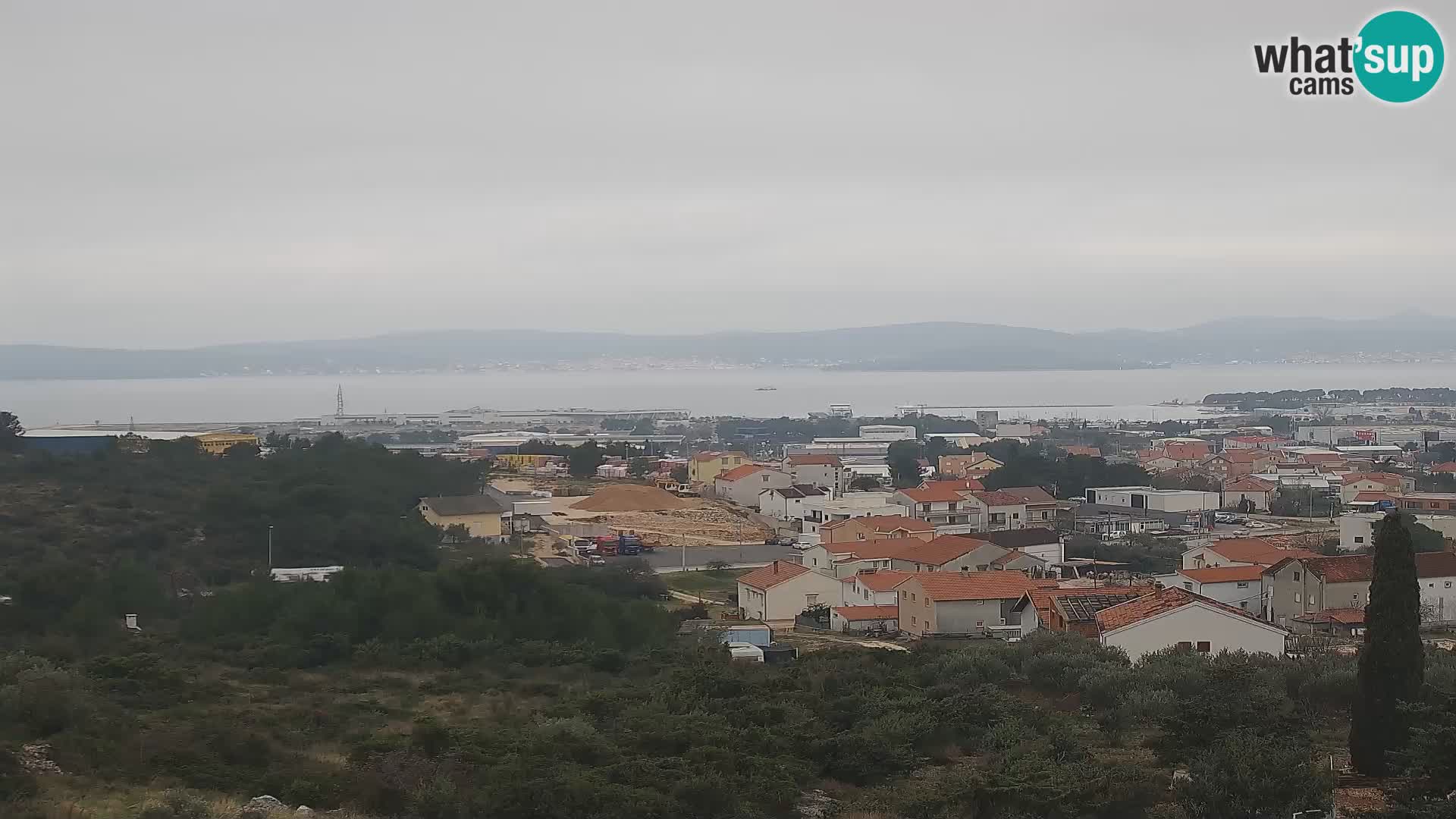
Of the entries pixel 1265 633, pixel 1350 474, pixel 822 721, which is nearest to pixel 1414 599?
pixel 822 721

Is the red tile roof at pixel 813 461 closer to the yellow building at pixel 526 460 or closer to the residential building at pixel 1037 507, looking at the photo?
the yellow building at pixel 526 460

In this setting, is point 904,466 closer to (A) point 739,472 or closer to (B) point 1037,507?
(A) point 739,472

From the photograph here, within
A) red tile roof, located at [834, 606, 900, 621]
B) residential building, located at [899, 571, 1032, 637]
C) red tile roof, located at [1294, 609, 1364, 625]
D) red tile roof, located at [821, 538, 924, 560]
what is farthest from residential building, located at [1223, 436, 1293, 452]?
residential building, located at [899, 571, 1032, 637]

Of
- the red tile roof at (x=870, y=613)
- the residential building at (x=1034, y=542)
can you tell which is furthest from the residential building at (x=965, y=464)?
the red tile roof at (x=870, y=613)

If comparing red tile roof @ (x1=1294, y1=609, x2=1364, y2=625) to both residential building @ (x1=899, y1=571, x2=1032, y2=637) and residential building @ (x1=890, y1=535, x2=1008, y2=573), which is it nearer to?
residential building @ (x1=899, y1=571, x2=1032, y2=637)

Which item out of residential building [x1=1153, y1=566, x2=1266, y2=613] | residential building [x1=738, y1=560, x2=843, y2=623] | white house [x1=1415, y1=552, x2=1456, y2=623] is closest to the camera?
white house [x1=1415, y1=552, x2=1456, y2=623]

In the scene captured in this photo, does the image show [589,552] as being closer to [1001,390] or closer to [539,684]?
[539,684]

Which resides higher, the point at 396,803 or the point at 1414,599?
the point at 1414,599
